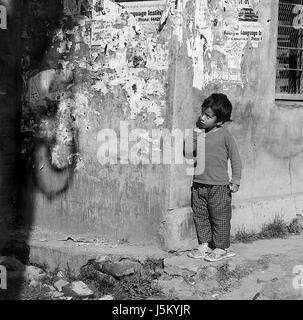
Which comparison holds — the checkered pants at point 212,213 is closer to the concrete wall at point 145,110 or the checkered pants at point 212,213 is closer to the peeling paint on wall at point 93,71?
the concrete wall at point 145,110

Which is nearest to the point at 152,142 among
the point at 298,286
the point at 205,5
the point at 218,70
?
the point at 218,70

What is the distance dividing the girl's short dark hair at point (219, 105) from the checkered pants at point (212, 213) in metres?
0.59

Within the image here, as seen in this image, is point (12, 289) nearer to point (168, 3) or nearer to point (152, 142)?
point (152, 142)

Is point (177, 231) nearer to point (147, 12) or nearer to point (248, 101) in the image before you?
point (248, 101)

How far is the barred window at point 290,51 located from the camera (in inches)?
237

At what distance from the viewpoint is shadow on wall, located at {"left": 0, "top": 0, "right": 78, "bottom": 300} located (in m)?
5.74

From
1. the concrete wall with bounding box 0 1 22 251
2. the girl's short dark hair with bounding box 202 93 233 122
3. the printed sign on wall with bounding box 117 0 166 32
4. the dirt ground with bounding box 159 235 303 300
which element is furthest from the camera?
the concrete wall with bounding box 0 1 22 251

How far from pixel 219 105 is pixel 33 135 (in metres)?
2.07

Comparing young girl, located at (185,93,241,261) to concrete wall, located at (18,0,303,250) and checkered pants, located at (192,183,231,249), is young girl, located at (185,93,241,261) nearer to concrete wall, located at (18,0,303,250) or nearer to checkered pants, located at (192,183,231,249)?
checkered pants, located at (192,183,231,249)

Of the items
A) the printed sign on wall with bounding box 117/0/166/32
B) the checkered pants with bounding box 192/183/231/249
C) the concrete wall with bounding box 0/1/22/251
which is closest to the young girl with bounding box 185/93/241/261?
the checkered pants with bounding box 192/183/231/249

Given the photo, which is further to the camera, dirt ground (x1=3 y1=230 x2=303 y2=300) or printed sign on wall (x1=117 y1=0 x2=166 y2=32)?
printed sign on wall (x1=117 y1=0 x2=166 y2=32)

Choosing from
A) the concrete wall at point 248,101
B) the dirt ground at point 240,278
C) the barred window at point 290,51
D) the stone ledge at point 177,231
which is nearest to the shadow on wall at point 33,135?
the stone ledge at point 177,231

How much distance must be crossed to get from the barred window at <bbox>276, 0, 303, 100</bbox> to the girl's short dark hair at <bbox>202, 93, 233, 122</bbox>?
115 centimetres

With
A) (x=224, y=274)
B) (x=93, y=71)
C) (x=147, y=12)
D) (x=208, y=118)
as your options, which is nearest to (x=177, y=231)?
(x=224, y=274)
